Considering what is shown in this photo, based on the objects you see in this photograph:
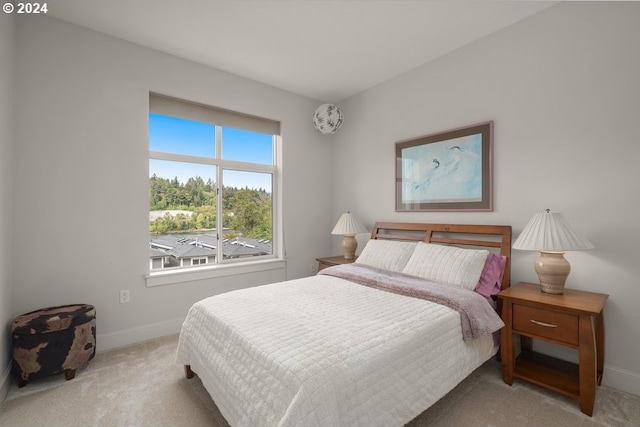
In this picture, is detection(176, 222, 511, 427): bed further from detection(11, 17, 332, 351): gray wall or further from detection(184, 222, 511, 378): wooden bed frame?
detection(11, 17, 332, 351): gray wall

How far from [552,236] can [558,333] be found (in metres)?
0.60

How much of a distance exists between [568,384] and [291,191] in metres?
3.00

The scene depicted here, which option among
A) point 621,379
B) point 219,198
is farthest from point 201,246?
point 621,379

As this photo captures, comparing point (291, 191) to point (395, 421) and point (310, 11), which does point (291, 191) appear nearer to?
point (310, 11)

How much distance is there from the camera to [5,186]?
6.46 feet

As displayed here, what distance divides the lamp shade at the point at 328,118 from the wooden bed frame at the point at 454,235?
137 centimetres

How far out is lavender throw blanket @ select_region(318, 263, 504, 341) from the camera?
1776 millimetres

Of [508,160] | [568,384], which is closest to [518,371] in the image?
[568,384]

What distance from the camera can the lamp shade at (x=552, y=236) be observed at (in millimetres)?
1840

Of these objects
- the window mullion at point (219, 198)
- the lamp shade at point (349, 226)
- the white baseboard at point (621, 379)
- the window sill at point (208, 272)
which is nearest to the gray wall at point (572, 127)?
the white baseboard at point (621, 379)

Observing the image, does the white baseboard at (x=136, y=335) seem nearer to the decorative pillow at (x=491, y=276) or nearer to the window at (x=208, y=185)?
the window at (x=208, y=185)

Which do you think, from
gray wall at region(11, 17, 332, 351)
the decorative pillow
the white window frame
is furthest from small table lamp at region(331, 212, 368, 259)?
gray wall at region(11, 17, 332, 351)

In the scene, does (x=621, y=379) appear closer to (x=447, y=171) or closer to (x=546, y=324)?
(x=546, y=324)

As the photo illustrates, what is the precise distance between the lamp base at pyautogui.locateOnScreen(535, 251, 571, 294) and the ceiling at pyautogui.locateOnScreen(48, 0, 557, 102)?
1.89 metres
